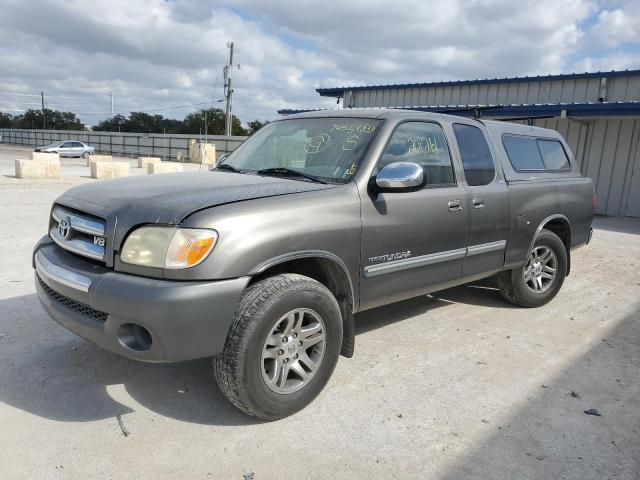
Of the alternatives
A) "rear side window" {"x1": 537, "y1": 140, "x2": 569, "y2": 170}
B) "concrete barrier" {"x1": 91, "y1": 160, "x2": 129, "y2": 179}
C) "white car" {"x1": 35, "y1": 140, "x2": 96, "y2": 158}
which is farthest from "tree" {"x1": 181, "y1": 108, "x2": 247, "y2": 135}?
"rear side window" {"x1": 537, "y1": 140, "x2": 569, "y2": 170}

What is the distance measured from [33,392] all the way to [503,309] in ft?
13.8

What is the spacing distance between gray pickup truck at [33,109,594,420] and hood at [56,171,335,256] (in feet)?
0.04

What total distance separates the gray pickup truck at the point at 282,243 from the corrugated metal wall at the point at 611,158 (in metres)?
11.4

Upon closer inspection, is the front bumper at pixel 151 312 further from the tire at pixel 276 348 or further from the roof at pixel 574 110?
the roof at pixel 574 110

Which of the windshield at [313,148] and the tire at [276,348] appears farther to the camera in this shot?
the windshield at [313,148]

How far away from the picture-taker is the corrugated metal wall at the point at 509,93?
14.0m

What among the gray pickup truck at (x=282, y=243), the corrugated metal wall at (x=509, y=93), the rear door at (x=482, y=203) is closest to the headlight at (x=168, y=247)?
the gray pickup truck at (x=282, y=243)

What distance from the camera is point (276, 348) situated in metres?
2.95

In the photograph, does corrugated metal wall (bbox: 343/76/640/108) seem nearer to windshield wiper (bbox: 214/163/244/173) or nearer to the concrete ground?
the concrete ground

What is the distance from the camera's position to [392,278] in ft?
11.9

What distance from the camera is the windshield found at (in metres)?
3.55

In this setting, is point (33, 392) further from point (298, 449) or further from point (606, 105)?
point (606, 105)

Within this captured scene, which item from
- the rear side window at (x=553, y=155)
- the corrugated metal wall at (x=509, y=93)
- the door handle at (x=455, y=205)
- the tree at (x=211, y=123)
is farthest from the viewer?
the tree at (x=211, y=123)

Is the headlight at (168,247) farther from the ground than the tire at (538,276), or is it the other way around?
the headlight at (168,247)
